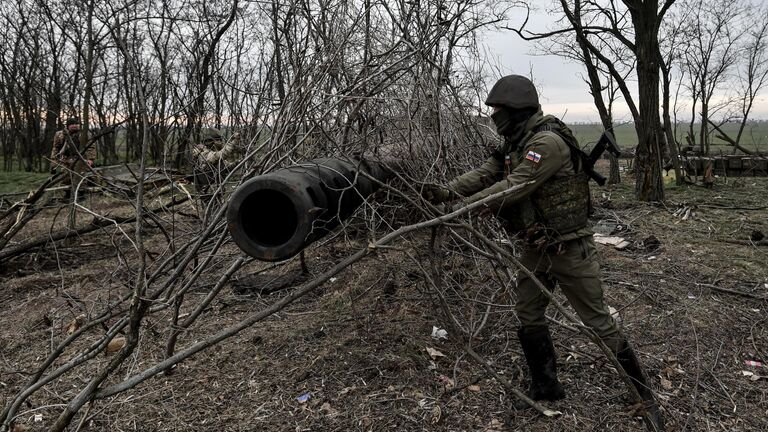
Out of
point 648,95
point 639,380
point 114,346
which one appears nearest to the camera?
point 639,380

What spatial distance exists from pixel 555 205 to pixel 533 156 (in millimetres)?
331

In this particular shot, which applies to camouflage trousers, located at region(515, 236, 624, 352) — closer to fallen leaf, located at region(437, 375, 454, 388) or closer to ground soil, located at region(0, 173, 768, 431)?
ground soil, located at region(0, 173, 768, 431)

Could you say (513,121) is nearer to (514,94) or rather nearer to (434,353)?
(514,94)

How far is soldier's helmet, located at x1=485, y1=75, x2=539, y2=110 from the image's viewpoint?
276cm

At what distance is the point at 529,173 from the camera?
2.59 metres

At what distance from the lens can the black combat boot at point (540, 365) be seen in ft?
9.75

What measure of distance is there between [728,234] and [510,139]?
5.43 metres

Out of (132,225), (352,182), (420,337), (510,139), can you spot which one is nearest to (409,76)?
(510,139)

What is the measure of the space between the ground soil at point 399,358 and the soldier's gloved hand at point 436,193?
79 cm

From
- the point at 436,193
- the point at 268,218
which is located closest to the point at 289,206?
the point at 268,218

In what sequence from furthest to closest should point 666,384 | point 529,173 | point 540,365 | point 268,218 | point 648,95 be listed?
1. point 648,95
2. point 666,384
3. point 540,365
4. point 529,173
5. point 268,218

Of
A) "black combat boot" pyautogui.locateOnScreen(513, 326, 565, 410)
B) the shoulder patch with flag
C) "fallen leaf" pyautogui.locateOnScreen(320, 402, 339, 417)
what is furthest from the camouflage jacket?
"fallen leaf" pyautogui.locateOnScreen(320, 402, 339, 417)

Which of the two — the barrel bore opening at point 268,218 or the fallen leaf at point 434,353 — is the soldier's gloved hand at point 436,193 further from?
the fallen leaf at point 434,353

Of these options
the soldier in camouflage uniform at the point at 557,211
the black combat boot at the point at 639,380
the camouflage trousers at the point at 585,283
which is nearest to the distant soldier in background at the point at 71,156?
the soldier in camouflage uniform at the point at 557,211
